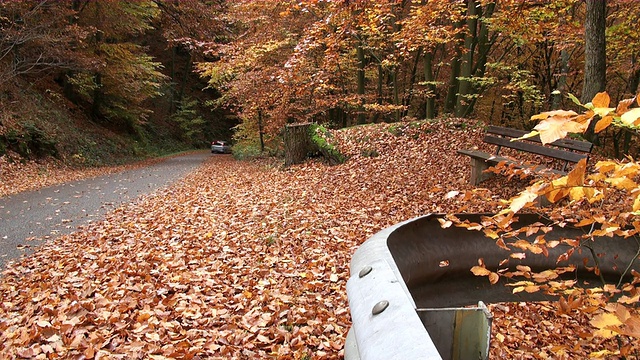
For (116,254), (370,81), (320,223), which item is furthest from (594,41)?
(370,81)

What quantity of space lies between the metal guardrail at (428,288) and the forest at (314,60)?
5342mm

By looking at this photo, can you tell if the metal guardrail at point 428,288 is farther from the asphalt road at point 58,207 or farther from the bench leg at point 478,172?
the asphalt road at point 58,207

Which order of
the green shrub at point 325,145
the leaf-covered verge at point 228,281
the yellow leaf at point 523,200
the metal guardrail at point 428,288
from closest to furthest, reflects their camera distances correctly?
the metal guardrail at point 428,288
the yellow leaf at point 523,200
the leaf-covered verge at point 228,281
the green shrub at point 325,145

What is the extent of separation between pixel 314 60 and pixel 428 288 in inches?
538

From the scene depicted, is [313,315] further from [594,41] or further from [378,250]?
[594,41]

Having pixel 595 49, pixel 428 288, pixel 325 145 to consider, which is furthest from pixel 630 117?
pixel 325 145

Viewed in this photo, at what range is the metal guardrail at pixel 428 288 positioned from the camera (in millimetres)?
1192

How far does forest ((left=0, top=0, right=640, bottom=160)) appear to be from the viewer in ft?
35.1

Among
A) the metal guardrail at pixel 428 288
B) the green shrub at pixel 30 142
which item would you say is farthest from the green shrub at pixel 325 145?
the green shrub at pixel 30 142

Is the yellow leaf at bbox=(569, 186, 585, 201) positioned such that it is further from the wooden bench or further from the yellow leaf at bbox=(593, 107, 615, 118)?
the wooden bench

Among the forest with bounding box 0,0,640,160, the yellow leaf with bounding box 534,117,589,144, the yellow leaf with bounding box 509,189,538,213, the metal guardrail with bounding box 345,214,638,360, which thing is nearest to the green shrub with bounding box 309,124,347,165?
the forest with bounding box 0,0,640,160

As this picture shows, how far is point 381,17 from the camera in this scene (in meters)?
8.44

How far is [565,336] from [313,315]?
9.91 feet

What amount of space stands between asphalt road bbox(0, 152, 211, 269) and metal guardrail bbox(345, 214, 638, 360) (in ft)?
19.1
